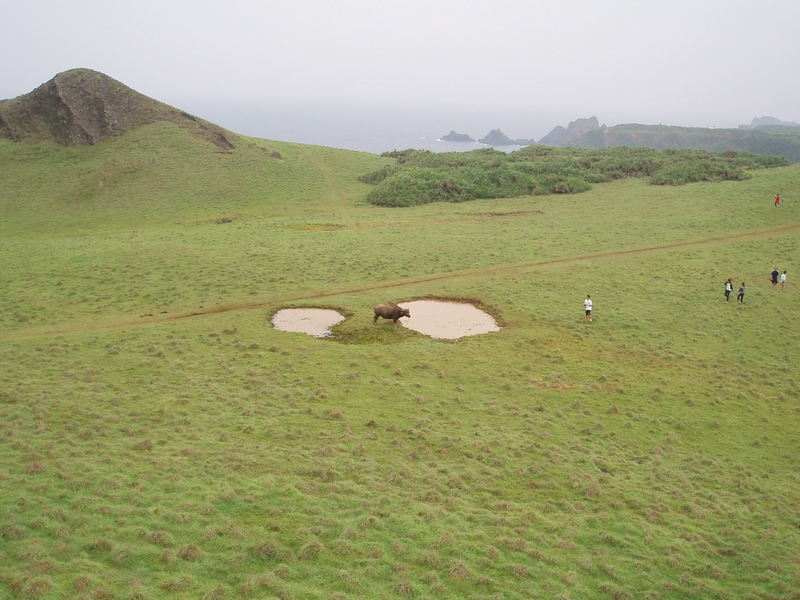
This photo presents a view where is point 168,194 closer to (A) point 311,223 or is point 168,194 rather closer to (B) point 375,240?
(A) point 311,223

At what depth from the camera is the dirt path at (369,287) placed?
2450cm

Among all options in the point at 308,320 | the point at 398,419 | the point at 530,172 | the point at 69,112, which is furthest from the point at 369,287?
the point at 69,112

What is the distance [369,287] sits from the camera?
31.2m

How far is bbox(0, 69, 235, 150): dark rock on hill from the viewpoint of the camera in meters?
58.2

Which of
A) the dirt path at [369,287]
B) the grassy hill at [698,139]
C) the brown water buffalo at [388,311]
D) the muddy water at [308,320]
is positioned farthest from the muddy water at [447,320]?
the grassy hill at [698,139]

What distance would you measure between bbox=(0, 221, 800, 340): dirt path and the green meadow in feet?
0.80

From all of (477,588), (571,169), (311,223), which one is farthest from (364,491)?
(571,169)

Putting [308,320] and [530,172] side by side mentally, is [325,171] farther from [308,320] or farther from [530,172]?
[308,320]

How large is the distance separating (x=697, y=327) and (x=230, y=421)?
21.4 meters

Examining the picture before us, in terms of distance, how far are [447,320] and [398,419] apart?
1000cm

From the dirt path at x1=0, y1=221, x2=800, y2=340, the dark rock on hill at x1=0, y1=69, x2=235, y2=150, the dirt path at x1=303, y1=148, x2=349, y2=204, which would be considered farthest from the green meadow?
the dark rock on hill at x1=0, y1=69, x2=235, y2=150

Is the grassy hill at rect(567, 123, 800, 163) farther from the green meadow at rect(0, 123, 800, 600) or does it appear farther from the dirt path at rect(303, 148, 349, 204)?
the green meadow at rect(0, 123, 800, 600)

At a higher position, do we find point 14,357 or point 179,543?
point 14,357

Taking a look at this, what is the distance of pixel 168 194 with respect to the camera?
52938 millimetres
